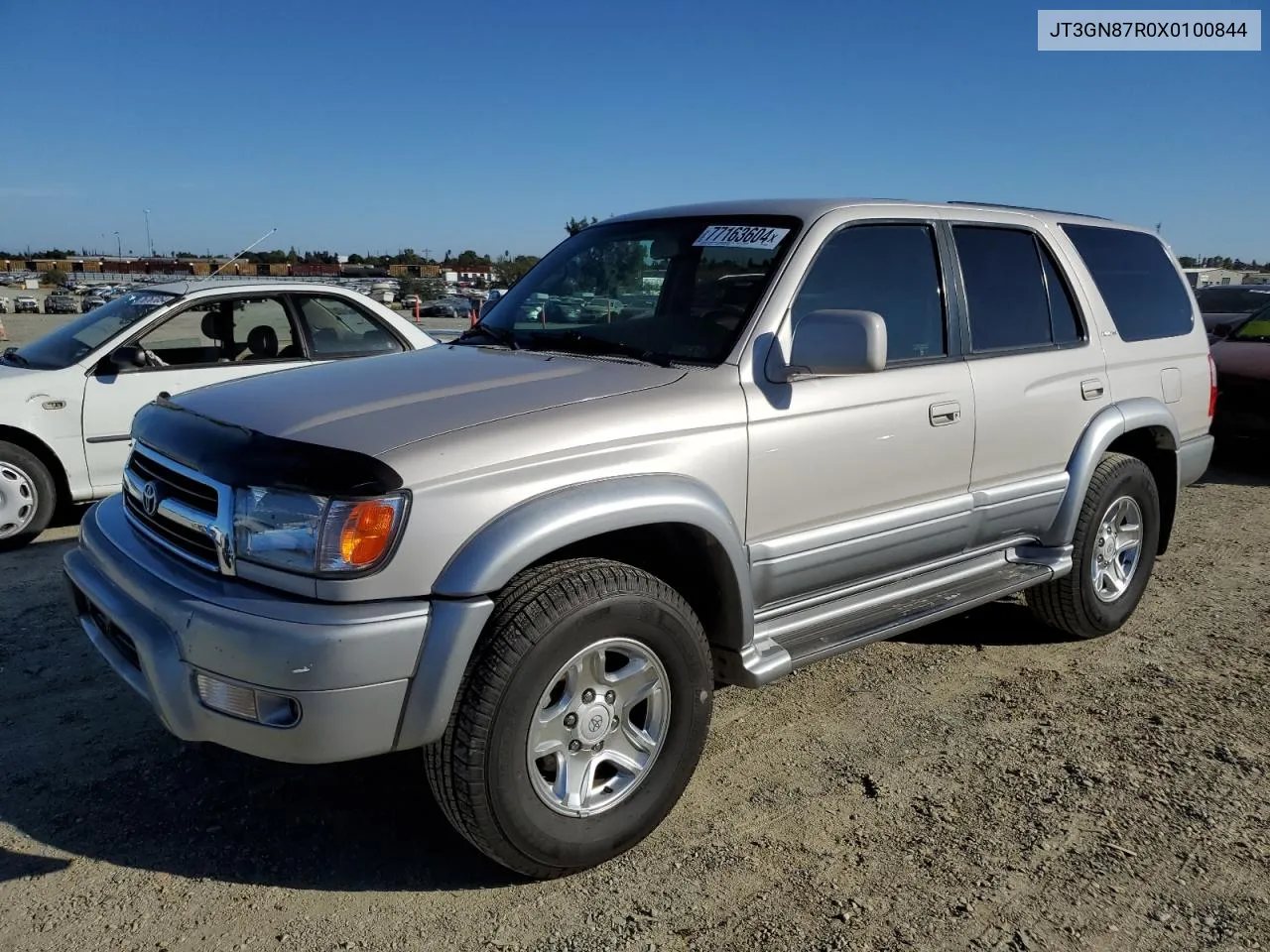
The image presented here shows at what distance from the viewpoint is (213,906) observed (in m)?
2.64

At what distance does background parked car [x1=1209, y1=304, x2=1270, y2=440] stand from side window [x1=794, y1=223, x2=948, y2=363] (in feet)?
18.7

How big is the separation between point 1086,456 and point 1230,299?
11408 mm

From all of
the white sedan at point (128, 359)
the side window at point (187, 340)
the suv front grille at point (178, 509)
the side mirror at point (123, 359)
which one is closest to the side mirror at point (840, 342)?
the suv front grille at point (178, 509)

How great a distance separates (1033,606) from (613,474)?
2684mm

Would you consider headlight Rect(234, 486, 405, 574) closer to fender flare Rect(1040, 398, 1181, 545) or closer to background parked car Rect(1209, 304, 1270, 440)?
fender flare Rect(1040, 398, 1181, 545)

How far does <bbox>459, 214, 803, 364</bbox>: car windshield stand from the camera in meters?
3.35

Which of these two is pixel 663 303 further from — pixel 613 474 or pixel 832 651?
pixel 832 651

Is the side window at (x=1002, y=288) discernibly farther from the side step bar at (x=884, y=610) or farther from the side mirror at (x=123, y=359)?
the side mirror at (x=123, y=359)

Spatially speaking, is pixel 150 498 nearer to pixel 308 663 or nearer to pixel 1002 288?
pixel 308 663

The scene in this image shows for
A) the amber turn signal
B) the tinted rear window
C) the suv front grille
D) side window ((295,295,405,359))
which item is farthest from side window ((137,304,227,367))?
the tinted rear window

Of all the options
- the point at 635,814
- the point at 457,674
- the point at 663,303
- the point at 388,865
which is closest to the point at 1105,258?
the point at 663,303

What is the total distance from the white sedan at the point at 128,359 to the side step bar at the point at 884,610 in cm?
394

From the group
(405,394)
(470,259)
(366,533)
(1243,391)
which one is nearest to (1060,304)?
(405,394)

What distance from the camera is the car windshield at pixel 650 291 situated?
335 centimetres
